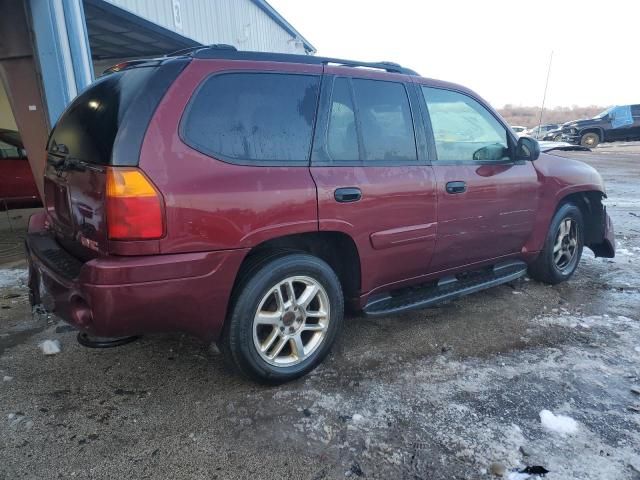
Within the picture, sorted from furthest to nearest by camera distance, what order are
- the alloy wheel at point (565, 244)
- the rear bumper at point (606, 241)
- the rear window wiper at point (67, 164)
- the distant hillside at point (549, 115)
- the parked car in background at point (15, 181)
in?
1. the distant hillside at point (549, 115)
2. the parked car in background at point (15, 181)
3. the rear bumper at point (606, 241)
4. the alloy wheel at point (565, 244)
5. the rear window wiper at point (67, 164)

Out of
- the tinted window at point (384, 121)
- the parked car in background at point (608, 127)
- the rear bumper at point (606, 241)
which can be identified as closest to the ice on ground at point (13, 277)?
the tinted window at point (384, 121)

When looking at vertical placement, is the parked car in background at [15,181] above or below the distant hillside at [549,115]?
below

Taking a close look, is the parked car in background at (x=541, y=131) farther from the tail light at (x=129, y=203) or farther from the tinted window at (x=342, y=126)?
the tail light at (x=129, y=203)

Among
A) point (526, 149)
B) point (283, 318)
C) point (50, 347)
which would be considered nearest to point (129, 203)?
point (283, 318)

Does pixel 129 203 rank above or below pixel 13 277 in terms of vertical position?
above

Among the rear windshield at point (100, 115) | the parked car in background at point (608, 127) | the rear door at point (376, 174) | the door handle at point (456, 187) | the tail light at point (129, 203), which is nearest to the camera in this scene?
the tail light at point (129, 203)

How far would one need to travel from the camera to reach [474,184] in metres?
3.52

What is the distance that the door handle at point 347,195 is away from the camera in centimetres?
281

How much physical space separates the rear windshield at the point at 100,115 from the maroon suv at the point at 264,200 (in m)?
0.02

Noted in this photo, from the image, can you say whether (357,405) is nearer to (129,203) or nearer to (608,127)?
(129,203)

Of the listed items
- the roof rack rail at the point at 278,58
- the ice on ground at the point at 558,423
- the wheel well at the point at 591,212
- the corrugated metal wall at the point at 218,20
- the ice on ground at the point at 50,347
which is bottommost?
the ice on ground at the point at 558,423

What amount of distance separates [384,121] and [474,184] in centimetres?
88

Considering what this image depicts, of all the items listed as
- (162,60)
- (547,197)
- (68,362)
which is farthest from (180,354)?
(547,197)

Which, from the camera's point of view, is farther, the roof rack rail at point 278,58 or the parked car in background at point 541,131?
the parked car in background at point 541,131
